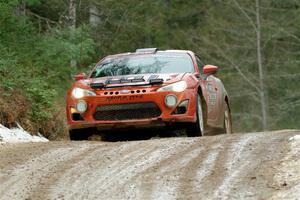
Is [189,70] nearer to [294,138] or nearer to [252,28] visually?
[294,138]

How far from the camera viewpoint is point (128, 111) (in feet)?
37.8

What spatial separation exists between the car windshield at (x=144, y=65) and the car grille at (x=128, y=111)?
3.64 feet

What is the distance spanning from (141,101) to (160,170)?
11.6 ft

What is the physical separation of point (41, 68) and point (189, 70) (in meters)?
4.79

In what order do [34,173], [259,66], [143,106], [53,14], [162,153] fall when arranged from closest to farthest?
[34,173], [162,153], [143,106], [53,14], [259,66]

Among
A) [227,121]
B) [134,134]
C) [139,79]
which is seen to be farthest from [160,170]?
[227,121]

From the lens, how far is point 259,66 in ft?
122

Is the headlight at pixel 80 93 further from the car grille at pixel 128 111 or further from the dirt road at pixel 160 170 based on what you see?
the dirt road at pixel 160 170

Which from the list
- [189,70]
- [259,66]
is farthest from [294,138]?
[259,66]

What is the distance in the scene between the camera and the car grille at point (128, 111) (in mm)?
11461

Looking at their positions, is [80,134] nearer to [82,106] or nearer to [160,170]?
[82,106]

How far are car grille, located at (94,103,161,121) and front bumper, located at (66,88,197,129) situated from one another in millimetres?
49

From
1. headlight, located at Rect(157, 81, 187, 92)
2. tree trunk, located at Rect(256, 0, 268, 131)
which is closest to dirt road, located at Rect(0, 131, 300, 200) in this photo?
headlight, located at Rect(157, 81, 187, 92)

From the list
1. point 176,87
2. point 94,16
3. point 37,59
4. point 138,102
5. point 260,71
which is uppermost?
point 176,87
